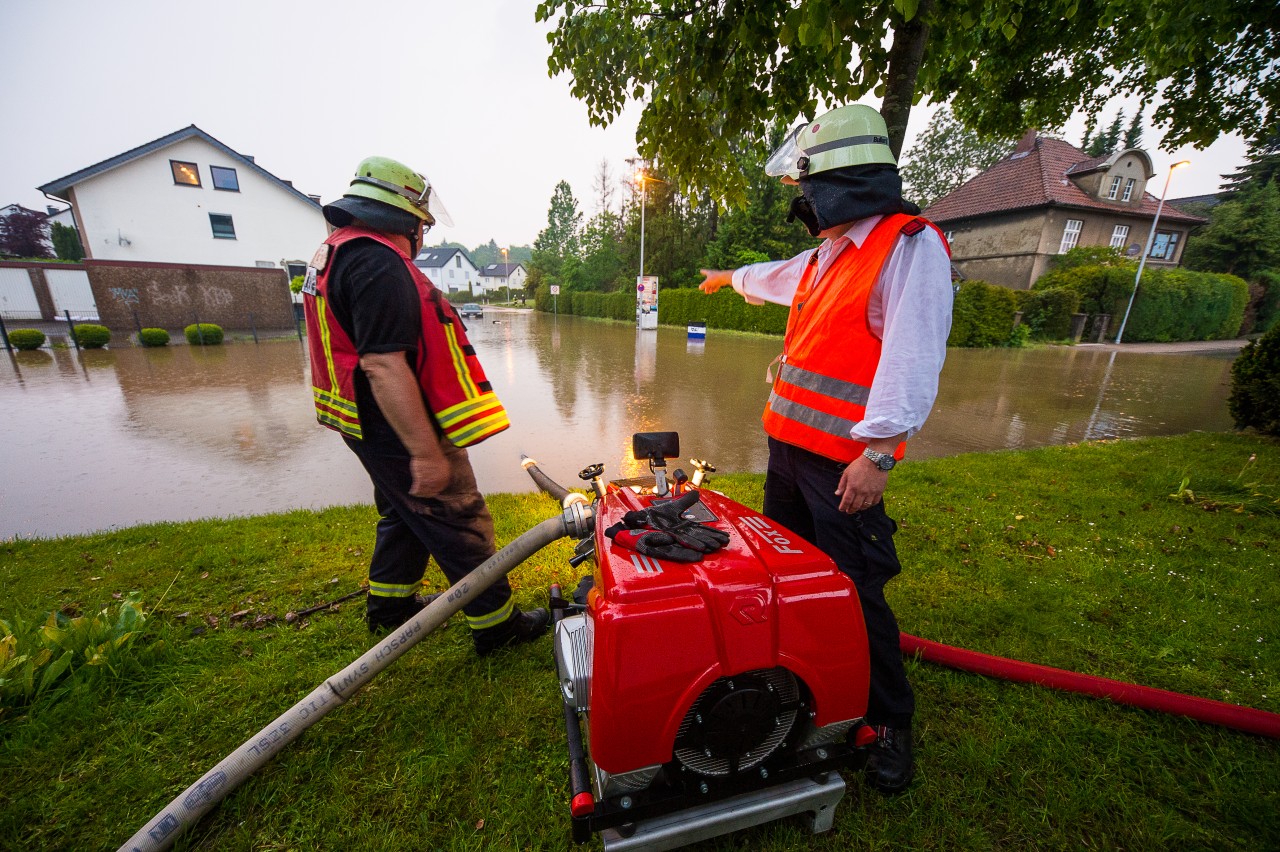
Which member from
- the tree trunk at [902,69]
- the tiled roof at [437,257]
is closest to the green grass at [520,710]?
the tree trunk at [902,69]

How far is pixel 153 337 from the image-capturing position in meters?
14.0

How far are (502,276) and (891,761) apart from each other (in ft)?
283

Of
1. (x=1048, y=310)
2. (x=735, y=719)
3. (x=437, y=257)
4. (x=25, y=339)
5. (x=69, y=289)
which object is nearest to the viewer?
(x=735, y=719)

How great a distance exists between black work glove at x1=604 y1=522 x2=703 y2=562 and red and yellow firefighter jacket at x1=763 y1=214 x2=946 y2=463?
719 millimetres

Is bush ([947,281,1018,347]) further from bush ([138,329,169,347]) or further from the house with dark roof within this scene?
bush ([138,329,169,347])

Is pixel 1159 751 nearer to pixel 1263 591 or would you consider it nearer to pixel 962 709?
pixel 962 709

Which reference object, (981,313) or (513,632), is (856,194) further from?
(981,313)

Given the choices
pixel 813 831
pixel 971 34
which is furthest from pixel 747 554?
pixel 971 34

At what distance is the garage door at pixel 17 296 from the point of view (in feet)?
66.3

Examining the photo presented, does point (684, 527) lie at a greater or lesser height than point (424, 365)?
lesser

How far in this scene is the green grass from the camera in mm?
1665

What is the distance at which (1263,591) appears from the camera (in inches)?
115

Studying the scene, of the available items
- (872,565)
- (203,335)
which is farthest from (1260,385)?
(203,335)

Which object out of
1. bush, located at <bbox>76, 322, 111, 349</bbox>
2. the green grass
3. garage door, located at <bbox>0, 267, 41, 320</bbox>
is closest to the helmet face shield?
the green grass
